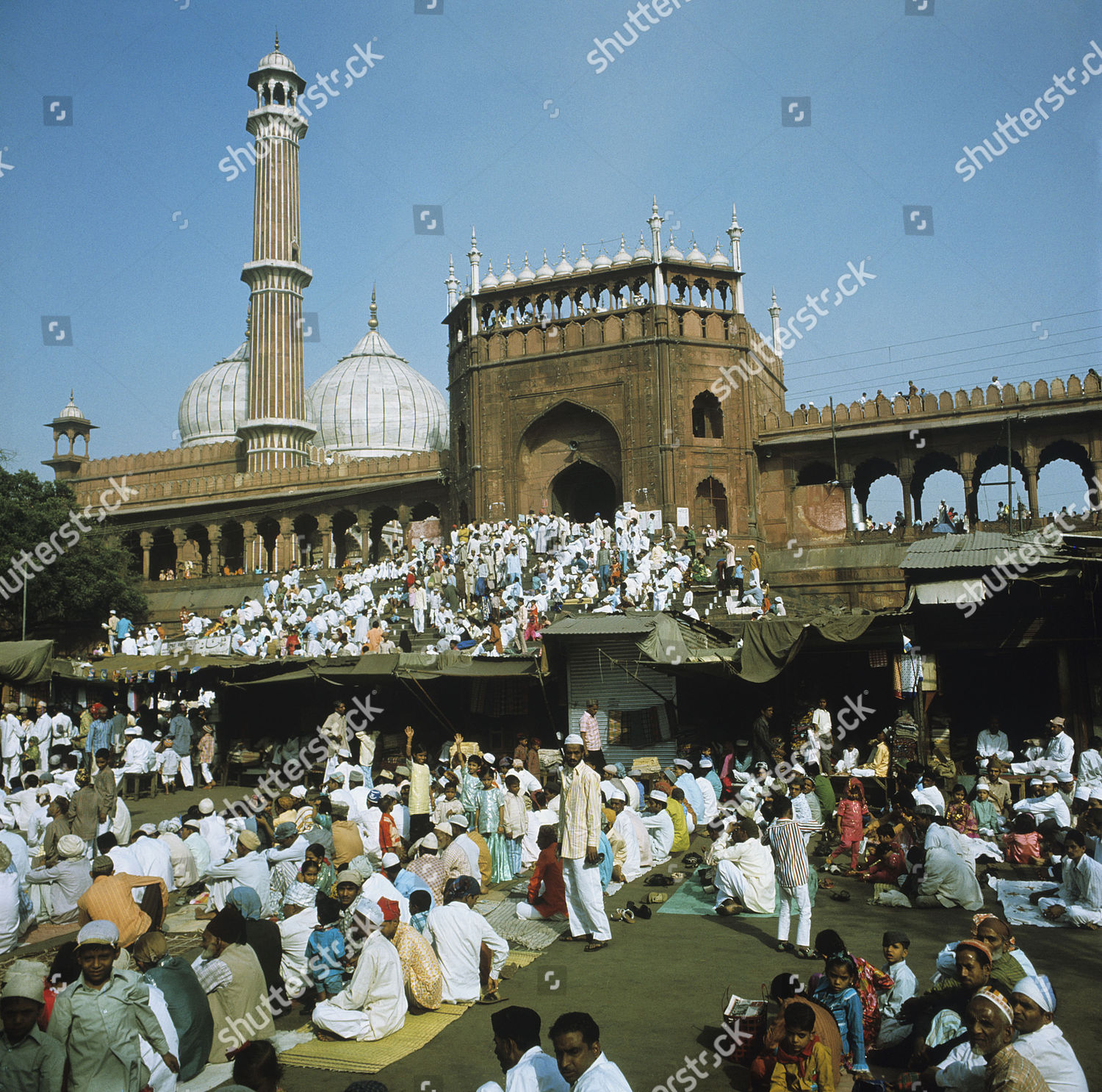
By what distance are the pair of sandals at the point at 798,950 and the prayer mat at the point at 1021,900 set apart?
6.02ft

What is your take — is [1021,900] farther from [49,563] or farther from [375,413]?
[375,413]

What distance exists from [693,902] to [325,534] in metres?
28.8

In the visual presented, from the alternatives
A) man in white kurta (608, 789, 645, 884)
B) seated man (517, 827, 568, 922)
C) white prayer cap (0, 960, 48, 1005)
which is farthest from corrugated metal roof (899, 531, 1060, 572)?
white prayer cap (0, 960, 48, 1005)

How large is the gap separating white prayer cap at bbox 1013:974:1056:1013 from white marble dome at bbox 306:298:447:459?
43717mm

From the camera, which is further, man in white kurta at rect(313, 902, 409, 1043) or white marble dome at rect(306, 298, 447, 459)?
white marble dome at rect(306, 298, 447, 459)

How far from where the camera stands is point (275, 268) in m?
39.2

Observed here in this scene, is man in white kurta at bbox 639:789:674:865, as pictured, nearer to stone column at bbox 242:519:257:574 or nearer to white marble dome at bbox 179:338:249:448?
stone column at bbox 242:519:257:574

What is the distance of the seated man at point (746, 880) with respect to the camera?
31.0 feet

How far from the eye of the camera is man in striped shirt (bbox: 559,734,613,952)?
8.43 meters

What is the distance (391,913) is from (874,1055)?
10.2ft

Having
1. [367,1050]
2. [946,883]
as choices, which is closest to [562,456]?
[946,883]

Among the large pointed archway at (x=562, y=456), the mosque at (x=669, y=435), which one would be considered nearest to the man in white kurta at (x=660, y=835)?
the mosque at (x=669, y=435)

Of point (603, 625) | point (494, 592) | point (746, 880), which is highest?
point (494, 592)

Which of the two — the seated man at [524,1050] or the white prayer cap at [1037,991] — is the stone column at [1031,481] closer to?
the white prayer cap at [1037,991]
